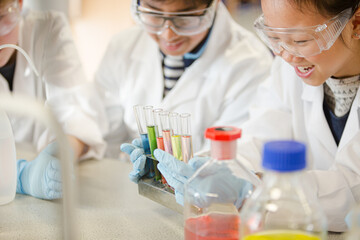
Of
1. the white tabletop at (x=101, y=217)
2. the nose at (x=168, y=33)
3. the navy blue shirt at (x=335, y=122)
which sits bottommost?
the white tabletop at (x=101, y=217)

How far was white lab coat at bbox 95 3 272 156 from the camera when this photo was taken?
7.29 ft

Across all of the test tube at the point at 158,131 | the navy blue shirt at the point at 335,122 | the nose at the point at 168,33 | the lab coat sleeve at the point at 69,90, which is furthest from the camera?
the lab coat sleeve at the point at 69,90

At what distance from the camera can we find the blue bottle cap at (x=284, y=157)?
788mm

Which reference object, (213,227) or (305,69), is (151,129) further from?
(305,69)

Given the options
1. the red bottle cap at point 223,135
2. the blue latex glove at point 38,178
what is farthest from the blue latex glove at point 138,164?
the red bottle cap at point 223,135

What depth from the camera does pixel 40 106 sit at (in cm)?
91

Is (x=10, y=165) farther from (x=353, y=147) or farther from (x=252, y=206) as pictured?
(x=353, y=147)

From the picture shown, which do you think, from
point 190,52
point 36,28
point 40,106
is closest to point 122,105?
point 190,52

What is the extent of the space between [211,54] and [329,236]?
1217mm

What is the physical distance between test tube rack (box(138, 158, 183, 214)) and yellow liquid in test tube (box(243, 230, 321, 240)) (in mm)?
532

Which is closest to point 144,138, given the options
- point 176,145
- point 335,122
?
point 176,145

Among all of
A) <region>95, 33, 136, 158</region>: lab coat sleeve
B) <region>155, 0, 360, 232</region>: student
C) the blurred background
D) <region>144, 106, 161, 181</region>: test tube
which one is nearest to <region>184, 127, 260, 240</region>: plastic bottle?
<region>155, 0, 360, 232</region>: student

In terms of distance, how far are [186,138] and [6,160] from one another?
56 cm

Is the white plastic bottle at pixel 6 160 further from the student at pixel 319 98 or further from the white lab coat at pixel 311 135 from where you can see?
the white lab coat at pixel 311 135
